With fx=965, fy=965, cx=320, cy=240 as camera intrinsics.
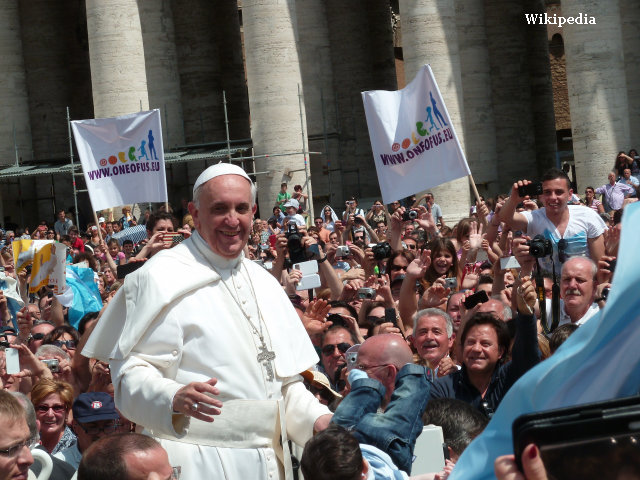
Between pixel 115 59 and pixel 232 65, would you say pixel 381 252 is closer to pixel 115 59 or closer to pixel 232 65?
pixel 115 59

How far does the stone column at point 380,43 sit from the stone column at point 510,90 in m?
3.44

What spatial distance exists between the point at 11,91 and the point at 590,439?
2861cm

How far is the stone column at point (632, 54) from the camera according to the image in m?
24.8

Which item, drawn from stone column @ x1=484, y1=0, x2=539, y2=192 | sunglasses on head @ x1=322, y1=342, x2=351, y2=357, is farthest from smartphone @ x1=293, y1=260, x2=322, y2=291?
stone column @ x1=484, y1=0, x2=539, y2=192

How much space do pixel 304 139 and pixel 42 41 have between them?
1344 centimetres

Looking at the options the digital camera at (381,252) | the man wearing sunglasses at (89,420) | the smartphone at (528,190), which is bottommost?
the man wearing sunglasses at (89,420)

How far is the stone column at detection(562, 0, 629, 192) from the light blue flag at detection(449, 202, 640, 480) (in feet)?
67.6

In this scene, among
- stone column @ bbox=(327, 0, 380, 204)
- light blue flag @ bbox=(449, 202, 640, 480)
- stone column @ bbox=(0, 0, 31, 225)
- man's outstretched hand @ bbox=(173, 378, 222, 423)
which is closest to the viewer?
light blue flag @ bbox=(449, 202, 640, 480)

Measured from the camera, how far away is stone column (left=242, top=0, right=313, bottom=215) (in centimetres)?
2273

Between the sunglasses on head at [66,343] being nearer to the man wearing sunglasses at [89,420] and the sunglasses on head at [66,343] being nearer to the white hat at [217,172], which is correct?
the man wearing sunglasses at [89,420]

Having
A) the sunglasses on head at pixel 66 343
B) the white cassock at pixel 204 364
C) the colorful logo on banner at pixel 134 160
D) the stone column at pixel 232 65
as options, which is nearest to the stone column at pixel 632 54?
the stone column at pixel 232 65

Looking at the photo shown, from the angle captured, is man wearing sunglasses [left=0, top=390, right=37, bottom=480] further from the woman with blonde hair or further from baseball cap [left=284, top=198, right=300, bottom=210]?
the woman with blonde hair

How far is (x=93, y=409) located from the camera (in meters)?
5.52

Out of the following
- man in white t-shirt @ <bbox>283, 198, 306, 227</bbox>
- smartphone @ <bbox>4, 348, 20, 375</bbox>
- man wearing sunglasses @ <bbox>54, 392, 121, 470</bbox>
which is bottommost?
man wearing sunglasses @ <bbox>54, 392, 121, 470</bbox>
